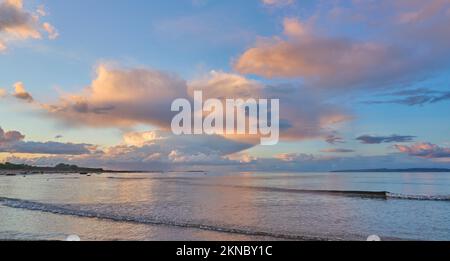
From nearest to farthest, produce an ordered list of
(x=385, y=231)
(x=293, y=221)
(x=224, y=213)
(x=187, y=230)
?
(x=187, y=230) → (x=385, y=231) → (x=293, y=221) → (x=224, y=213)

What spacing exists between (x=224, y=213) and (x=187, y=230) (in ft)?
21.3

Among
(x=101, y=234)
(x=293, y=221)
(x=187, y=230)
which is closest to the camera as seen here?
(x=101, y=234)

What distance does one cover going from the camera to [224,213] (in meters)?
22.1

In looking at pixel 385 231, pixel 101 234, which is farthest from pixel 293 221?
pixel 101 234
